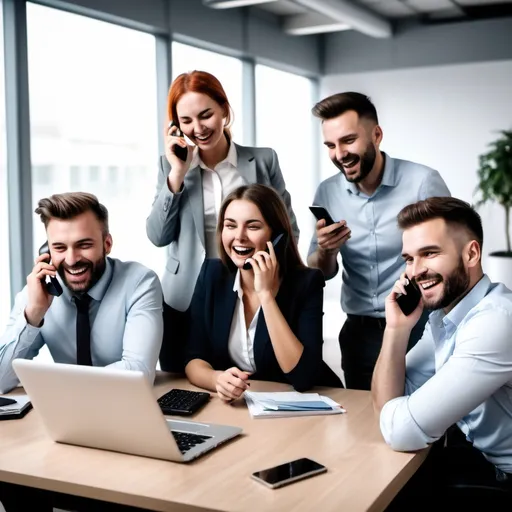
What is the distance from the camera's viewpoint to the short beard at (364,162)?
2.84 m

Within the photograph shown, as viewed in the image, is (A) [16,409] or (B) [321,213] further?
(B) [321,213]

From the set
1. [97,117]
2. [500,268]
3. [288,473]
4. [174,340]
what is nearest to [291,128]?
[500,268]

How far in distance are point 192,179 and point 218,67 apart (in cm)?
373

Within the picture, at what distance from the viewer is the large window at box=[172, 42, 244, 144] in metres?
5.79

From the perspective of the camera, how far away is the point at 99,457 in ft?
5.65

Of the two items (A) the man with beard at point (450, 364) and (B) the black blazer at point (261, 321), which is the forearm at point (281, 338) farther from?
(A) the man with beard at point (450, 364)

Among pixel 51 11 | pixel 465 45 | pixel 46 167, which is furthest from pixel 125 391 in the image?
pixel 465 45

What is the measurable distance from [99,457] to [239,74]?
17.6 ft

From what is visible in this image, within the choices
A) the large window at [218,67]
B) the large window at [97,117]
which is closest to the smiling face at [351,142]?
the large window at [97,117]

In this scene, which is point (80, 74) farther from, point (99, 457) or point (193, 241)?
point (99, 457)

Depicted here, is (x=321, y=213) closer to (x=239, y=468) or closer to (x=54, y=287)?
Answer: (x=54, y=287)

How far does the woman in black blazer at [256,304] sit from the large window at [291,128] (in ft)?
14.8

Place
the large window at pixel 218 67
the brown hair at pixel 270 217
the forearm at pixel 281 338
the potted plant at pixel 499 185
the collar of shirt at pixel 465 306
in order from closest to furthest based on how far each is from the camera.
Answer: the collar of shirt at pixel 465 306 → the forearm at pixel 281 338 → the brown hair at pixel 270 217 → the large window at pixel 218 67 → the potted plant at pixel 499 185

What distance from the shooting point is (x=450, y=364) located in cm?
177
